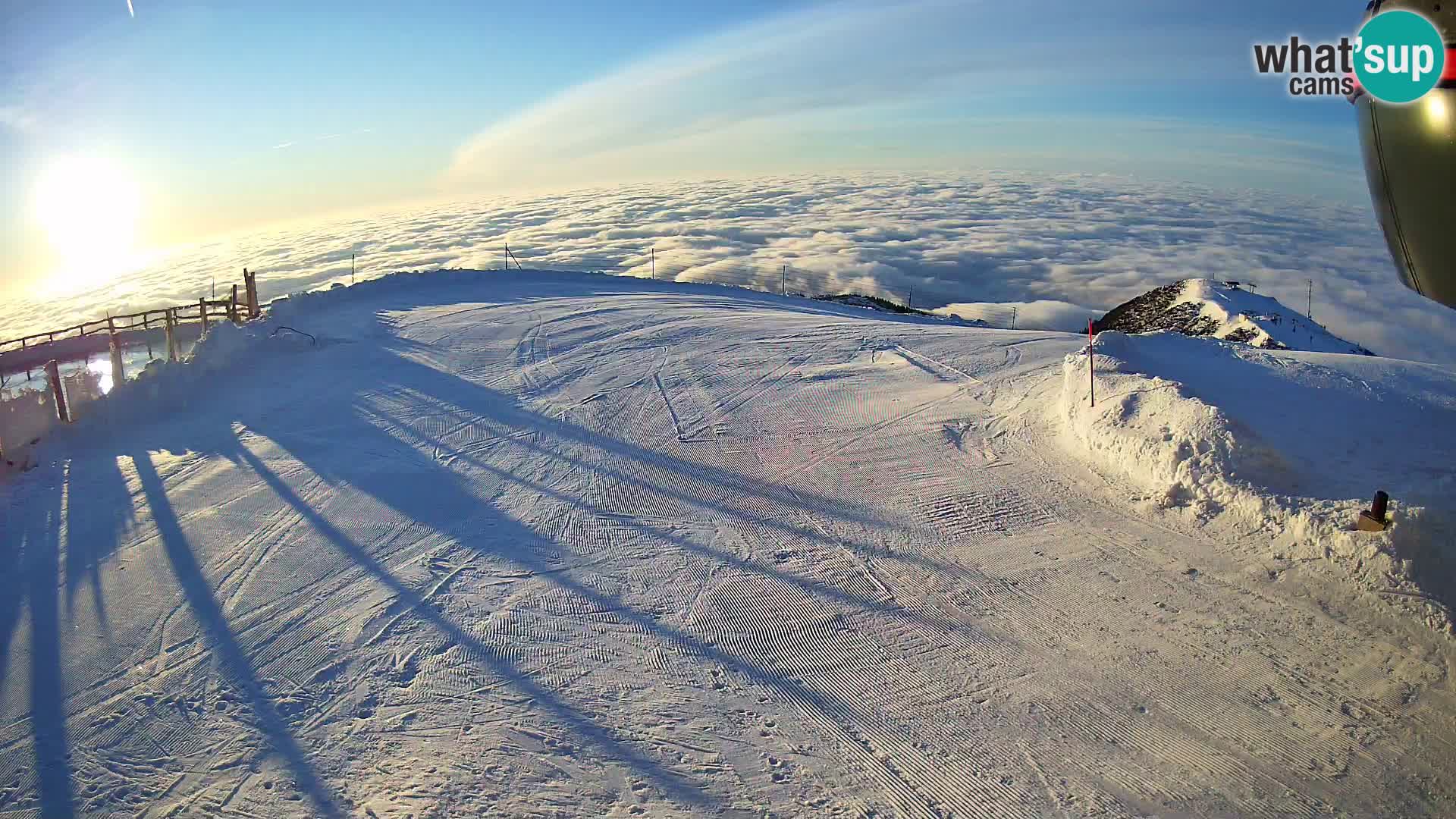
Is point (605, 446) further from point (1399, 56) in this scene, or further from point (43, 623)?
point (1399, 56)

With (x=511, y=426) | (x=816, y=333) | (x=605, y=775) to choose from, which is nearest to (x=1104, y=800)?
(x=605, y=775)

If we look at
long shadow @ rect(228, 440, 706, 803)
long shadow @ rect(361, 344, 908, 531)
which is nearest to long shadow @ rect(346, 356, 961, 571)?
long shadow @ rect(361, 344, 908, 531)

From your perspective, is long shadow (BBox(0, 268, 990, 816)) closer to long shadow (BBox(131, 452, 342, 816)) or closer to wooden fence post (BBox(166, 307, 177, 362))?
long shadow (BBox(131, 452, 342, 816))

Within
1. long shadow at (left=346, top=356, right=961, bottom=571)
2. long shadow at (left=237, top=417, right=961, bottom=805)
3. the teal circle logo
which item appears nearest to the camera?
the teal circle logo

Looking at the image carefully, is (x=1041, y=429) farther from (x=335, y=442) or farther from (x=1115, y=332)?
(x=335, y=442)

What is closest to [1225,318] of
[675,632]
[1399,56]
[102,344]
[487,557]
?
[1399,56]

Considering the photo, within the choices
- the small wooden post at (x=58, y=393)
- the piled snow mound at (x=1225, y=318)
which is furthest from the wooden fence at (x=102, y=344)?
the piled snow mound at (x=1225, y=318)
